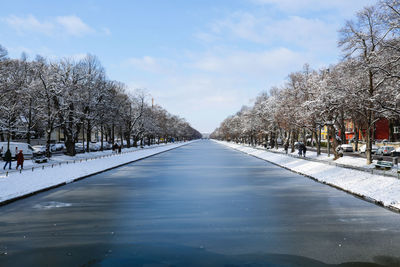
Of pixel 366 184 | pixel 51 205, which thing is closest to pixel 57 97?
pixel 51 205

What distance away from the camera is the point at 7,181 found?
1856 centimetres

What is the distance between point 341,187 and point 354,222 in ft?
25.2

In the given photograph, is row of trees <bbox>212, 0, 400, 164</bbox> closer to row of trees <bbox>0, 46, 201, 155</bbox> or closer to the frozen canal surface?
the frozen canal surface

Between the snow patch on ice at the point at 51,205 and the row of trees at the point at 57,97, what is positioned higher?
the row of trees at the point at 57,97

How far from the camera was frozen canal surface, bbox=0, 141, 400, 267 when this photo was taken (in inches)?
278

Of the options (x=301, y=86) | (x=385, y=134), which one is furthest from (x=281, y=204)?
(x=385, y=134)

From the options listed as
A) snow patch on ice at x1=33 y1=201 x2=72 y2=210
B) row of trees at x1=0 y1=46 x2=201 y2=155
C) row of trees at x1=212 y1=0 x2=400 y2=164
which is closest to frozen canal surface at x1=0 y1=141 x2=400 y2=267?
snow patch on ice at x1=33 y1=201 x2=72 y2=210

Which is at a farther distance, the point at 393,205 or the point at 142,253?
the point at 393,205

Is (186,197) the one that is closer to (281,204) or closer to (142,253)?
(281,204)

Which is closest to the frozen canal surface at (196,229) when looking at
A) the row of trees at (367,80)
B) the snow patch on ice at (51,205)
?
the snow patch on ice at (51,205)

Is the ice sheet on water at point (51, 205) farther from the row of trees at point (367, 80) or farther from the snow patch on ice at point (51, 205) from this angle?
the row of trees at point (367, 80)

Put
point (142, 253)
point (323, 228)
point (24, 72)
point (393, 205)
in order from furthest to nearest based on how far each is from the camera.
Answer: point (24, 72)
point (393, 205)
point (323, 228)
point (142, 253)

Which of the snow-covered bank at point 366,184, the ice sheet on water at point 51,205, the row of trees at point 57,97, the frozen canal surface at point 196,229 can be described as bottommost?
the ice sheet on water at point 51,205

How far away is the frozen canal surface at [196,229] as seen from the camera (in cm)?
707
